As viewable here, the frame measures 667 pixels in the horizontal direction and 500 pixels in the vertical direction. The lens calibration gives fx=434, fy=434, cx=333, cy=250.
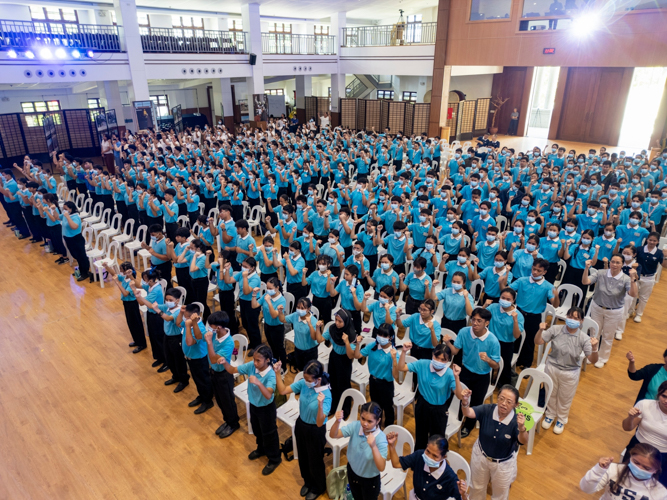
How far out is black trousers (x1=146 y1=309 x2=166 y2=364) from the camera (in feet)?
18.5

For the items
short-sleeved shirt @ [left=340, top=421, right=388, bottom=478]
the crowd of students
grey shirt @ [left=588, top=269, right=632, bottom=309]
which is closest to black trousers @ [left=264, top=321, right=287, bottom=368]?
the crowd of students

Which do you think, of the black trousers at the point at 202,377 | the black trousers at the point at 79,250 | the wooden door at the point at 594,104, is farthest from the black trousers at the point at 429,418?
the wooden door at the point at 594,104

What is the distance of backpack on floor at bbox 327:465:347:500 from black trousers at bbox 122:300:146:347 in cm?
367

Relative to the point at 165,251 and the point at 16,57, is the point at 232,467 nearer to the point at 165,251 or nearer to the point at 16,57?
the point at 165,251

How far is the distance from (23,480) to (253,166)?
8745 millimetres

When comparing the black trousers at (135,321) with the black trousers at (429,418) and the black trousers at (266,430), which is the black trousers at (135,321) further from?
the black trousers at (429,418)

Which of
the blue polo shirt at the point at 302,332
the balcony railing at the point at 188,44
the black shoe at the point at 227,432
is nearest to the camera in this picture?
the blue polo shirt at the point at 302,332

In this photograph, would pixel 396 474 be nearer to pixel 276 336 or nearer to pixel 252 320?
pixel 276 336

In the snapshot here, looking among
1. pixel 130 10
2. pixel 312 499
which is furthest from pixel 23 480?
pixel 130 10

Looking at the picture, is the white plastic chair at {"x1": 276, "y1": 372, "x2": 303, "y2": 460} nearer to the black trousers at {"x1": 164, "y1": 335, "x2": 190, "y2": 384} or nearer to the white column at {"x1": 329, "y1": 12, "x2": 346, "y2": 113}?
the black trousers at {"x1": 164, "y1": 335, "x2": 190, "y2": 384}

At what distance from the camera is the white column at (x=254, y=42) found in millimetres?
19406

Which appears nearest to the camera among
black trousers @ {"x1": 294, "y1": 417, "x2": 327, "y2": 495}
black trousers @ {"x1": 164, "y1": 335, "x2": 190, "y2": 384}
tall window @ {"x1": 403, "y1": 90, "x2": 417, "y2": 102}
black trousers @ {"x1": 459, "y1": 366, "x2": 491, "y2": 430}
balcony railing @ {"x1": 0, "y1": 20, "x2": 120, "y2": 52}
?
black trousers @ {"x1": 294, "y1": 417, "x2": 327, "y2": 495}

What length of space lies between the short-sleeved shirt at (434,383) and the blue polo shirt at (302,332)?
1273 mm

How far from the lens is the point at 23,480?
14.8ft
